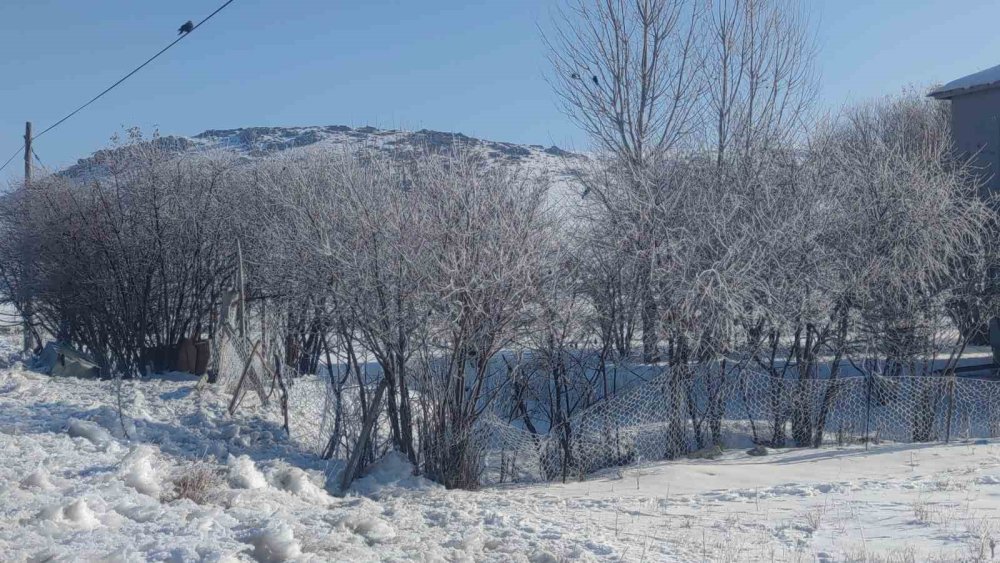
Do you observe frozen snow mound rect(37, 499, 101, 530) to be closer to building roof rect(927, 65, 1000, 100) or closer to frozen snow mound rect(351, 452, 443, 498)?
frozen snow mound rect(351, 452, 443, 498)

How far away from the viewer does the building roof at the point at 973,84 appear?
17.0m

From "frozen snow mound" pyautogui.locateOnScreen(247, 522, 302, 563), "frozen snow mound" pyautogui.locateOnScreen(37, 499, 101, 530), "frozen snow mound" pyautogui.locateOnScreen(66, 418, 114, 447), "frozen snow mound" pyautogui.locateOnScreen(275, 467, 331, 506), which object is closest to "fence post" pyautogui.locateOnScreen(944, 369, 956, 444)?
"frozen snow mound" pyautogui.locateOnScreen(275, 467, 331, 506)

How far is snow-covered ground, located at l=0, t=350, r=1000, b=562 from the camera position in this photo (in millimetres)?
5289

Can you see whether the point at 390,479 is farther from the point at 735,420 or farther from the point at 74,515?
the point at 735,420

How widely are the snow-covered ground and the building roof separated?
9.65 m

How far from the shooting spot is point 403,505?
705cm

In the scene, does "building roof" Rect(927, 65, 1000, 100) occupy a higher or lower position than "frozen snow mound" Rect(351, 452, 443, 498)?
higher

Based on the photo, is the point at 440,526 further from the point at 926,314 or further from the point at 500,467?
the point at 926,314

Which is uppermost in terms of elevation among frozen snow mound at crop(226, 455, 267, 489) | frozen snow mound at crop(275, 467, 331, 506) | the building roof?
the building roof

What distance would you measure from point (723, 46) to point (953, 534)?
35.5 ft

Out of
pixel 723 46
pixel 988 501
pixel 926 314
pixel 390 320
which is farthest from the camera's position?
pixel 723 46

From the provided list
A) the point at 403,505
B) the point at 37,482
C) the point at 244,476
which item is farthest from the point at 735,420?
the point at 37,482

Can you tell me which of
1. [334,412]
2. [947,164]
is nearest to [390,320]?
[334,412]

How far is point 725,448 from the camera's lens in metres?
11.2
